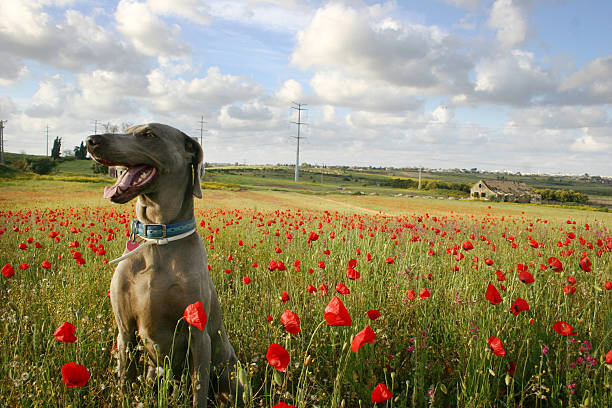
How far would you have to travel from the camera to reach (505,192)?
247 ft

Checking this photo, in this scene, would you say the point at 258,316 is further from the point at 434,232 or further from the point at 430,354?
the point at 434,232

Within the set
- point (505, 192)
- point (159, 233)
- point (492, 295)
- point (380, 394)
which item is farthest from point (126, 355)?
point (505, 192)

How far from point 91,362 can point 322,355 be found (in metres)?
2.05

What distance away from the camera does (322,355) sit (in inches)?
125

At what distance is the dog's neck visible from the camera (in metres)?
2.58

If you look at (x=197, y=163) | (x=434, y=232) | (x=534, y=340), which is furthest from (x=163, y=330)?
(x=434, y=232)

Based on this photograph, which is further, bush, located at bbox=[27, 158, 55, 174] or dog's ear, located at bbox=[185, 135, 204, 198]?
bush, located at bbox=[27, 158, 55, 174]

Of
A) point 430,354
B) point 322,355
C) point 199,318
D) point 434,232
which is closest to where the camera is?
point 199,318

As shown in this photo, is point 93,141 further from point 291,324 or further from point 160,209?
point 291,324

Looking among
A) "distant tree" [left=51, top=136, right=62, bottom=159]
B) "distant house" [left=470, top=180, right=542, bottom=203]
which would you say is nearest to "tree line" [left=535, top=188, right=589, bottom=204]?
"distant house" [left=470, top=180, right=542, bottom=203]

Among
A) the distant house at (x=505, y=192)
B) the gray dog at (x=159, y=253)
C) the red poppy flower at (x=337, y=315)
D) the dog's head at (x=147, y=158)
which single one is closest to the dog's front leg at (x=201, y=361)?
the gray dog at (x=159, y=253)

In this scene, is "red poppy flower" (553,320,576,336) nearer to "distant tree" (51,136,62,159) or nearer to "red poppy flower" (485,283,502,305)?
"red poppy flower" (485,283,502,305)

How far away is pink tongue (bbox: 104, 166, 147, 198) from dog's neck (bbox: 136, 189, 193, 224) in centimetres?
20

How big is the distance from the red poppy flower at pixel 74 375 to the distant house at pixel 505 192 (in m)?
78.1
